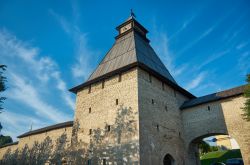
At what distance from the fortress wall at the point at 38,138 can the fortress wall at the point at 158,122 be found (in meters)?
8.24

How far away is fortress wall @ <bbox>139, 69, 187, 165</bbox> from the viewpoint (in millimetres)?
12289

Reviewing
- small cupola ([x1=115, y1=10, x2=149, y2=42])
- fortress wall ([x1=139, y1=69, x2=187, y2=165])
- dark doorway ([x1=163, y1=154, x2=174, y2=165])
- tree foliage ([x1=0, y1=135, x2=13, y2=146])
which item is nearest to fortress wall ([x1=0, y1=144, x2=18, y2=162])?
small cupola ([x1=115, y1=10, x2=149, y2=42])

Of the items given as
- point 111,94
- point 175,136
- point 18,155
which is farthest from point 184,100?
point 18,155

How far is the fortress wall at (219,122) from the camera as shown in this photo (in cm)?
1326

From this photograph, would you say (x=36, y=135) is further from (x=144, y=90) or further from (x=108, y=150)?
(x=144, y=90)

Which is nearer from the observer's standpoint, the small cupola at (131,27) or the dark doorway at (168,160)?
the dark doorway at (168,160)

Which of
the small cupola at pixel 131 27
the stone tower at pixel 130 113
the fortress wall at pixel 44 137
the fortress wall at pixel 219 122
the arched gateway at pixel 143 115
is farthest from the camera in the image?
the small cupola at pixel 131 27

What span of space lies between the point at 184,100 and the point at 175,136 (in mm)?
4174

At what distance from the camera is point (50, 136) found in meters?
20.2

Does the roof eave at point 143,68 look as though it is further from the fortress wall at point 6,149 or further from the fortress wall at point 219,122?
the fortress wall at point 6,149

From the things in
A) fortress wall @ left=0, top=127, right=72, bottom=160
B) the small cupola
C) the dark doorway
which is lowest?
the dark doorway

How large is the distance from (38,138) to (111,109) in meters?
11.7

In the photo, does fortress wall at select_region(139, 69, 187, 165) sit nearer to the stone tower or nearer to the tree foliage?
the stone tower

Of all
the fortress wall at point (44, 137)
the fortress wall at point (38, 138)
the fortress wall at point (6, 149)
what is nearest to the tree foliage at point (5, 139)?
the fortress wall at point (6, 149)
